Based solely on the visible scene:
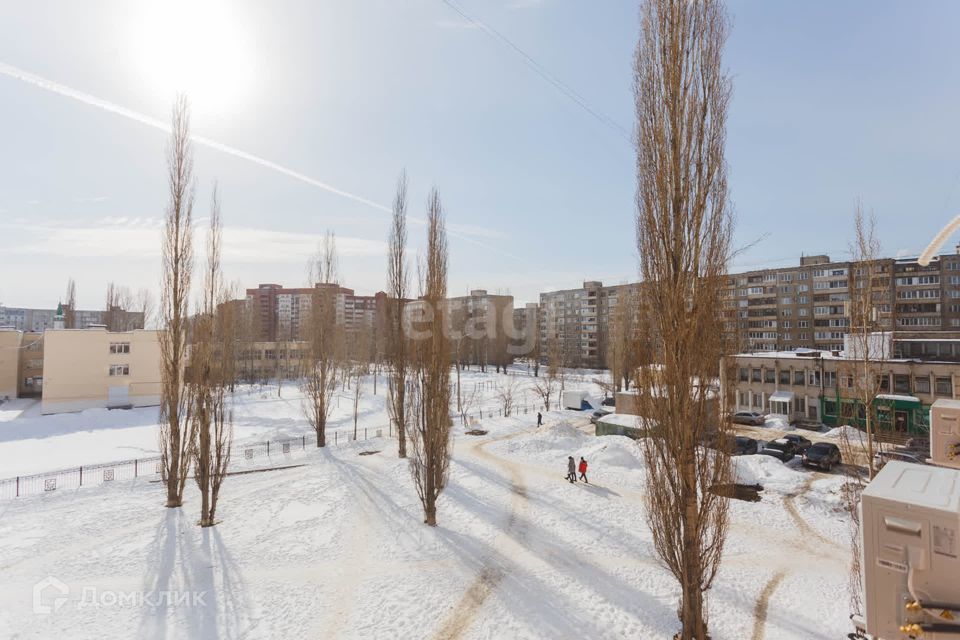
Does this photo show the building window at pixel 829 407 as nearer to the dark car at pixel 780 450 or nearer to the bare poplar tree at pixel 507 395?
the dark car at pixel 780 450

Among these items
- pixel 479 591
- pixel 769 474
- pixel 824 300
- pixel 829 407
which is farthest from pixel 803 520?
pixel 824 300

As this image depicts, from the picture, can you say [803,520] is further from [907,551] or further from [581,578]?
[907,551]

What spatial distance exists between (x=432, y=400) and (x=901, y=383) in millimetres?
36017

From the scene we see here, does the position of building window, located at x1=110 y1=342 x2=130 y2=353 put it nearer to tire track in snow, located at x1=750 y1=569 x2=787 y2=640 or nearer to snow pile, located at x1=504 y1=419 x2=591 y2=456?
snow pile, located at x1=504 y1=419 x2=591 y2=456

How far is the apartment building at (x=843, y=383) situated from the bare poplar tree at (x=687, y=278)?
2135 cm

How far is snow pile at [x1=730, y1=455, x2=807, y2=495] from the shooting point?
65.2ft

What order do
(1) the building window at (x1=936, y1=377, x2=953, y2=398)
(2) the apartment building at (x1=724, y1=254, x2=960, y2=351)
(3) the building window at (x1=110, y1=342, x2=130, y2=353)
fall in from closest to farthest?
(1) the building window at (x1=936, y1=377, x2=953, y2=398) → (3) the building window at (x1=110, y1=342, x2=130, y2=353) → (2) the apartment building at (x1=724, y1=254, x2=960, y2=351)

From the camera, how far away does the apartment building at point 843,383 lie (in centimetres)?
2989

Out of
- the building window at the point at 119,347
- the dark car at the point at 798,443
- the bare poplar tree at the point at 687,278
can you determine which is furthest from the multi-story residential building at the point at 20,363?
the dark car at the point at 798,443

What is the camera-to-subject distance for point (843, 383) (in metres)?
32.1

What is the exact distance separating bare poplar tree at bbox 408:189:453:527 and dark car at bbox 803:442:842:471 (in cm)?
1993

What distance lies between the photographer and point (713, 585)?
1162cm

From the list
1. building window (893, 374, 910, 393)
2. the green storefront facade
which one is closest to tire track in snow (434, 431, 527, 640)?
the green storefront facade

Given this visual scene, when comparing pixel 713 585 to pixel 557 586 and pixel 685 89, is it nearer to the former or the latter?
pixel 557 586
